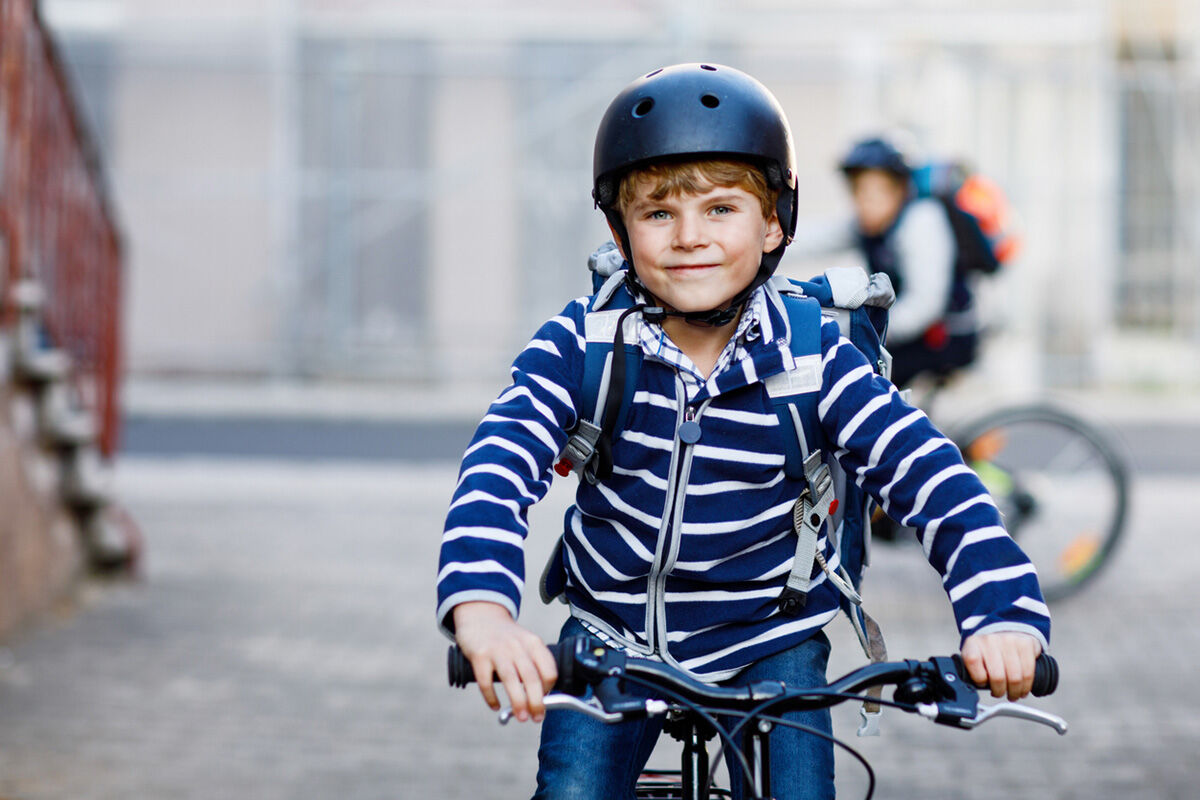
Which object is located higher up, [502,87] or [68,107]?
[502,87]

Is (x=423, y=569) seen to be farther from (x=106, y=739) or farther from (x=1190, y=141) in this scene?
(x=1190, y=141)

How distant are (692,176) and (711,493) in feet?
1.69

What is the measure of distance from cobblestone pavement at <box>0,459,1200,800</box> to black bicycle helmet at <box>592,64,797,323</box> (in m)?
2.51

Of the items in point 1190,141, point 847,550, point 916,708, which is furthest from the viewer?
point 1190,141

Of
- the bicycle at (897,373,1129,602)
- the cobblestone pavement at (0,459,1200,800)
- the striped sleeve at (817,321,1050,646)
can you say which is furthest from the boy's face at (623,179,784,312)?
the bicycle at (897,373,1129,602)

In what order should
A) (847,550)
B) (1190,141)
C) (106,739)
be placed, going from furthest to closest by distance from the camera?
1. (1190,141)
2. (106,739)
3. (847,550)

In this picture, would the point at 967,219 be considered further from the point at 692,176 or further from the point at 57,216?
the point at 57,216

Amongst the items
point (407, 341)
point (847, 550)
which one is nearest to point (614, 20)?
point (407, 341)

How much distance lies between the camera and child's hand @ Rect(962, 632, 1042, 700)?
226 centimetres

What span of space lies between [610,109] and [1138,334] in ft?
49.9

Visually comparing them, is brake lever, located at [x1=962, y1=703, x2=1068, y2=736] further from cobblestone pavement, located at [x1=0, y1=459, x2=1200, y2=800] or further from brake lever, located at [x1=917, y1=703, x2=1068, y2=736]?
cobblestone pavement, located at [x1=0, y1=459, x2=1200, y2=800]

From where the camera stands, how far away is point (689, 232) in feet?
8.38

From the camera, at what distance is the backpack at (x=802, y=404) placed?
262 cm

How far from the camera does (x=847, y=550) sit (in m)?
2.85
